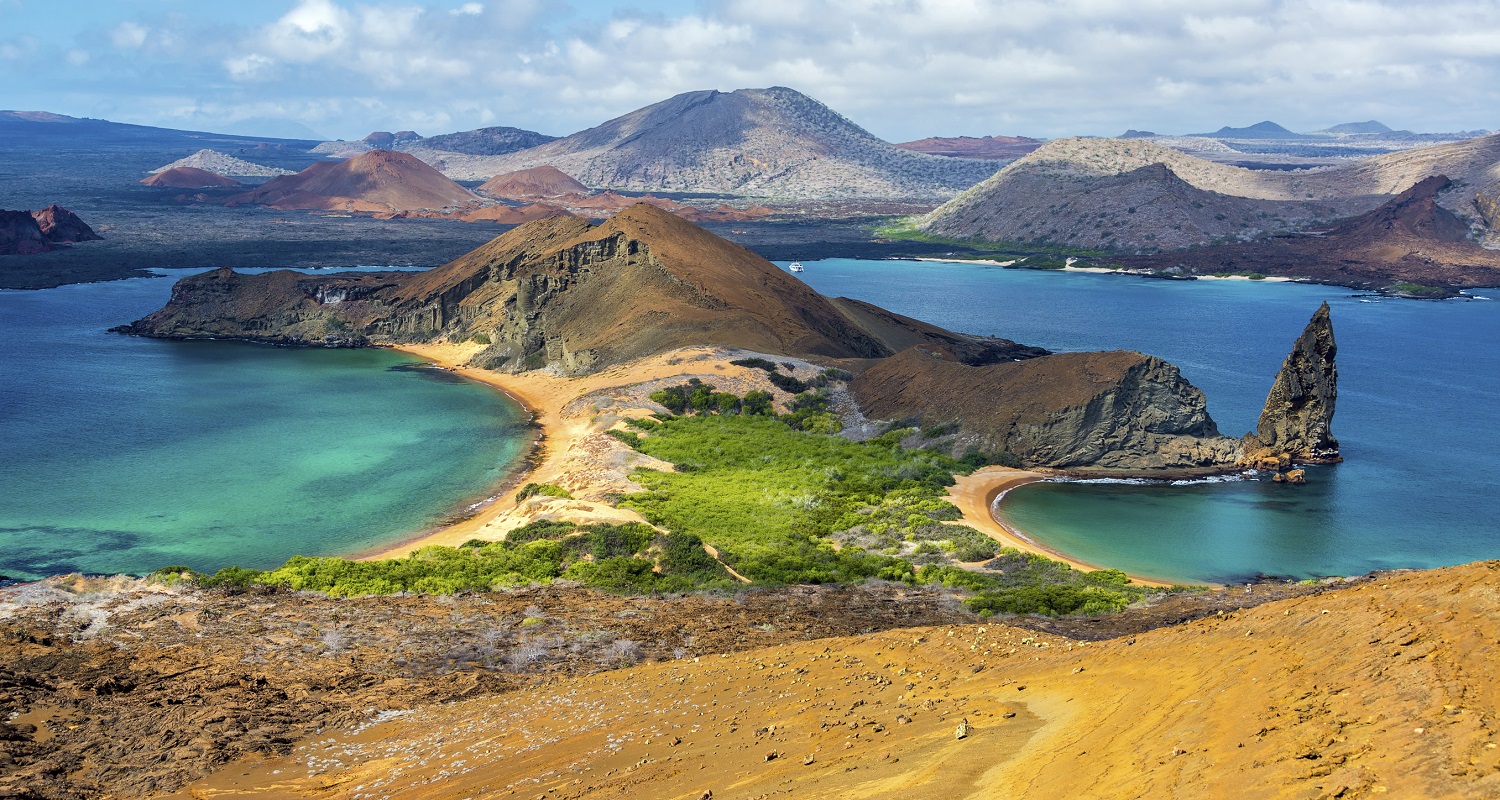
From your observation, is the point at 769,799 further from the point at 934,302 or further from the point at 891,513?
the point at 934,302

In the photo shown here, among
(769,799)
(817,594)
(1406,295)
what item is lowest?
(817,594)

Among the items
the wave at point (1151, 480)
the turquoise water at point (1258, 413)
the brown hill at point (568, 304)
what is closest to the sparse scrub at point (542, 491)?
the turquoise water at point (1258, 413)

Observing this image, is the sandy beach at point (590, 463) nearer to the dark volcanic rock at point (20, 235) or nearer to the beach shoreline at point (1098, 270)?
the dark volcanic rock at point (20, 235)

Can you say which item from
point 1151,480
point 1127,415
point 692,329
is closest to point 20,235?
point 692,329

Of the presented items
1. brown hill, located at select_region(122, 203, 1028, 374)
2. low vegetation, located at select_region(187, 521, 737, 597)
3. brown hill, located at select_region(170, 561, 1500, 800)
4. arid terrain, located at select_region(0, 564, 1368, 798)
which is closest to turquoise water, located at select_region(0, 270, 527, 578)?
brown hill, located at select_region(122, 203, 1028, 374)

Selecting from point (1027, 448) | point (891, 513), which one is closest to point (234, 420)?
point (891, 513)

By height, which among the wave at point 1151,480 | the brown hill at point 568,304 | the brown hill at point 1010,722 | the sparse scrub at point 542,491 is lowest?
the wave at point 1151,480

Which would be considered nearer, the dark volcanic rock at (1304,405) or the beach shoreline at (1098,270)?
the dark volcanic rock at (1304,405)
